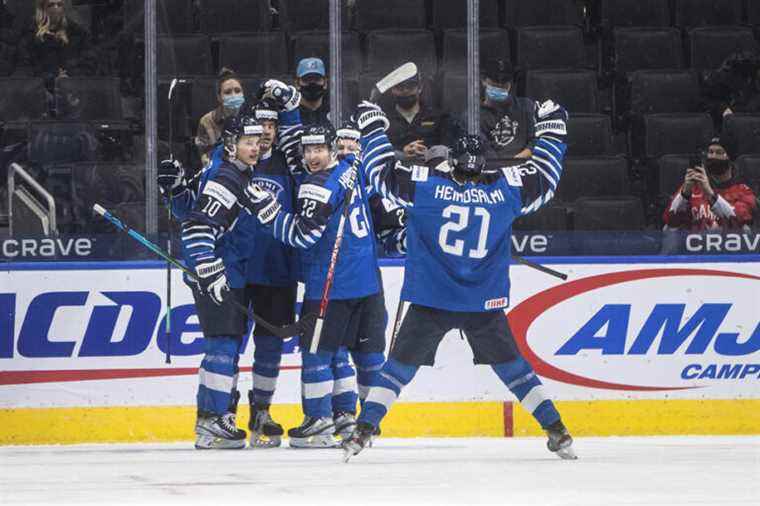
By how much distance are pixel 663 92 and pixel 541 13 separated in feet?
2.56

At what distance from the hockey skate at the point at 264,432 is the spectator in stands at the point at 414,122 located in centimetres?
159

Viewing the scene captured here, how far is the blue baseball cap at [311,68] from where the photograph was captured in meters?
9.23

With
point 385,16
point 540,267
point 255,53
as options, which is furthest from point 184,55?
point 540,267

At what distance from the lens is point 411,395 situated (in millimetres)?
9164

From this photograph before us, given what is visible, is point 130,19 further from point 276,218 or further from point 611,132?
point 611,132

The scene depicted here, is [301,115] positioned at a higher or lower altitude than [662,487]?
higher

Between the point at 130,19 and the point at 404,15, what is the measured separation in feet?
4.65

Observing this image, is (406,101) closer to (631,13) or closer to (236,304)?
(631,13)

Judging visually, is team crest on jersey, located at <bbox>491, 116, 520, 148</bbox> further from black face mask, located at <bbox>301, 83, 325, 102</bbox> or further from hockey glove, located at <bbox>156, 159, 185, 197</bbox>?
hockey glove, located at <bbox>156, 159, 185, 197</bbox>

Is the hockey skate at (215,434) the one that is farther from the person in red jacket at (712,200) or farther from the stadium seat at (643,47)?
the stadium seat at (643,47)

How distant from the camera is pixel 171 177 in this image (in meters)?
8.50

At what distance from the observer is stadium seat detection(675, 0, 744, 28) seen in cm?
988

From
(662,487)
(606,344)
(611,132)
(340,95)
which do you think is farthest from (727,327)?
(662,487)

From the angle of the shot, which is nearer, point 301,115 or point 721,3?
point 301,115
